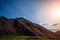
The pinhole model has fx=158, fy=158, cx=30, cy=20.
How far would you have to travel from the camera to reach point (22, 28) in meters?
4.02

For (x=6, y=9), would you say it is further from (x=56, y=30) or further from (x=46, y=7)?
(x=56, y=30)

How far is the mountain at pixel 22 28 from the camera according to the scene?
13.0 feet

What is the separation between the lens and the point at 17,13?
4.12 m

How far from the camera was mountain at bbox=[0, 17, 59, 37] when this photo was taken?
398 cm

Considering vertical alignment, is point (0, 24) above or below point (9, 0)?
below

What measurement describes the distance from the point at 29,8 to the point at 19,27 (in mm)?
573

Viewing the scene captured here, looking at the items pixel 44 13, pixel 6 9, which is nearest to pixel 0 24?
pixel 6 9

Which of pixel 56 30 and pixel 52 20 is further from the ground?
pixel 52 20

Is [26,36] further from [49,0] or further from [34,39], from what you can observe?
[49,0]

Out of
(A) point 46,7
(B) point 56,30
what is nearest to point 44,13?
(A) point 46,7

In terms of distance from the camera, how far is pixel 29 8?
416 centimetres

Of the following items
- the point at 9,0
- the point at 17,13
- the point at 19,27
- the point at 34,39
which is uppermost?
the point at 9,0

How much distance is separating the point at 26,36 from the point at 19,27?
0.95 ft

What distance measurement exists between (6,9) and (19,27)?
588 millimetres
